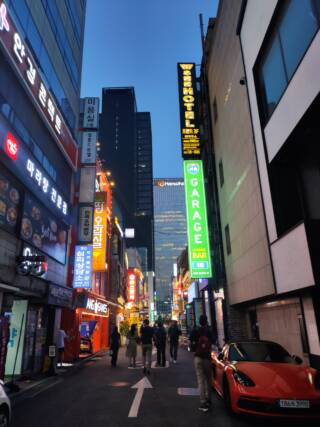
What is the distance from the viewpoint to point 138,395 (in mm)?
8750

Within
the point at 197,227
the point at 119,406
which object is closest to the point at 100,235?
the point at 197,227

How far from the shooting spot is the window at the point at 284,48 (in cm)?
905

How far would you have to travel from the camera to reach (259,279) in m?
13.6

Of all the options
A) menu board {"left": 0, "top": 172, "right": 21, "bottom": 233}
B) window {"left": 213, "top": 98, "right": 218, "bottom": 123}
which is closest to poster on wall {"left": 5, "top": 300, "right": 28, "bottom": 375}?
menu board {"left": 0, "top": 172, "right": 21, "bottom": 233}

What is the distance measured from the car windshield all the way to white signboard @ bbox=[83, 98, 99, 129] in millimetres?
16028

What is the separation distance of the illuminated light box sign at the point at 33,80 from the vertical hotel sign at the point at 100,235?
6.27 meters

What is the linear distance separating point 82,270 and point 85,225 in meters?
2.63

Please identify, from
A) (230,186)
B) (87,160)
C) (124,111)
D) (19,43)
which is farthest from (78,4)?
(124,111)

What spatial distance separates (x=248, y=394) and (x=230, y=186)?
13.5 metres

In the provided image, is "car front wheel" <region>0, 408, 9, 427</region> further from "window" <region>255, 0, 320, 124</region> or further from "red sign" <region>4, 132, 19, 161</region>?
"window" <region>255, 0, 320, 124</region>

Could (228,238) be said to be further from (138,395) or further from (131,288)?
(131,288)

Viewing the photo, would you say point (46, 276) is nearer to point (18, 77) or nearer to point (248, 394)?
point (18, 77)

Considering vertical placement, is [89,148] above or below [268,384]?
above

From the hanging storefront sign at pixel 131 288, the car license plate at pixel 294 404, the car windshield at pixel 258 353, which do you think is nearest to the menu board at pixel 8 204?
the car windshield at pixel 258 353
